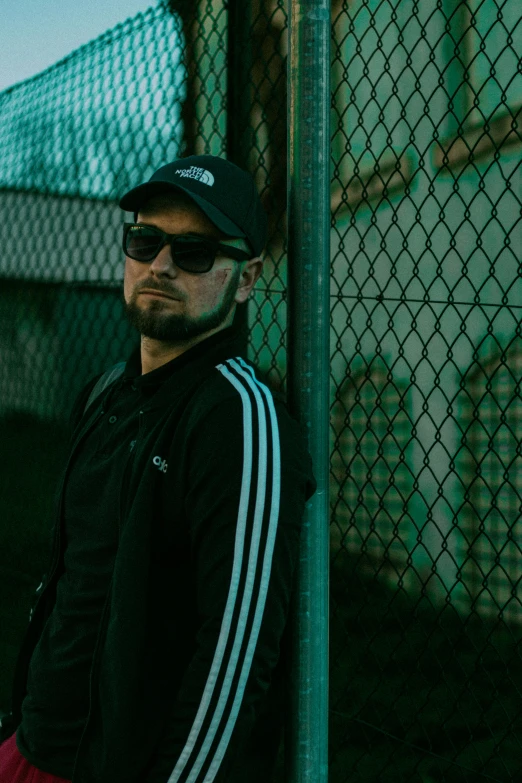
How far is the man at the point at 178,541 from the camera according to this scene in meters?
1.43

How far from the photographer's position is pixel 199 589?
1473 millimetres

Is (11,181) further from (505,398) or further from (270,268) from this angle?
(505,398)

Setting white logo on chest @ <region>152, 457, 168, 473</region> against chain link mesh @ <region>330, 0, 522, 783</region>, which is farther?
chain link mesh @ <region>330, 0, 522, 783</region>

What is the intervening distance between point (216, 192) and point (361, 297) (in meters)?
1.30

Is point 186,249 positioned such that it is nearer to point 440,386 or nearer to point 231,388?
point 231,388

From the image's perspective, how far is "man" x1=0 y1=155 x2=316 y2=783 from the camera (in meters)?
1.43

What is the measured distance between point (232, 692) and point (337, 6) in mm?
5390

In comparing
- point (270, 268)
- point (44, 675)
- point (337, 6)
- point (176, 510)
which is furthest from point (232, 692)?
point (337, 6)

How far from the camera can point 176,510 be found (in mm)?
1504

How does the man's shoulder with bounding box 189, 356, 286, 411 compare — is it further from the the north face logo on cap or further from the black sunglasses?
the the north face logo on cap

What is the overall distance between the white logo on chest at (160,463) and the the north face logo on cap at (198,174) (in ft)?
1.95

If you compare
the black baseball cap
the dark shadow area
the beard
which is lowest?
the dark shadow area

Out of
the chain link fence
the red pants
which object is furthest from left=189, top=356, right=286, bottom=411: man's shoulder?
the chain link fence

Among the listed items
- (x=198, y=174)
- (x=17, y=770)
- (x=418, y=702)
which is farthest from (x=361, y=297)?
(x=418, y=702)
